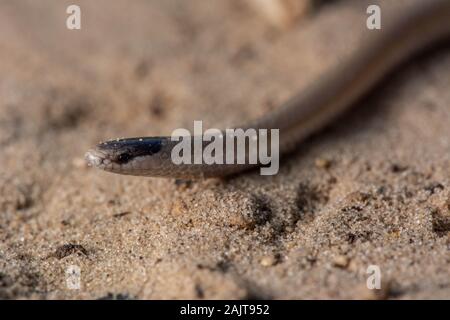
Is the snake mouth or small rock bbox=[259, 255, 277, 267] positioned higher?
the snake mouth

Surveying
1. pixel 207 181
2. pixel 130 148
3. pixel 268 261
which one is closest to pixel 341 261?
pixel 268 261

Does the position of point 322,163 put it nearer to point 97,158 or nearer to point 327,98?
point 327,98

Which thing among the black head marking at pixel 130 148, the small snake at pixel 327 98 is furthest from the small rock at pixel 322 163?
the black head marking at pixel 130 148

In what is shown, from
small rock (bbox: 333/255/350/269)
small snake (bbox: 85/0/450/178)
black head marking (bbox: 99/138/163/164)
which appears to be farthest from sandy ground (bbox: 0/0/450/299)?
black head marking (bbox: 99/138/163/164)

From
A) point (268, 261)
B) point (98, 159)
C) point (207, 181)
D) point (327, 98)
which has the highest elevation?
point (327, 98)

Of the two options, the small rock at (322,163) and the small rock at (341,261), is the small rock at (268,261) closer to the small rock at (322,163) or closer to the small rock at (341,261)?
the small rock at (341,261)

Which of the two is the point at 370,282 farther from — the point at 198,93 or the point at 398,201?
the point at 198,93

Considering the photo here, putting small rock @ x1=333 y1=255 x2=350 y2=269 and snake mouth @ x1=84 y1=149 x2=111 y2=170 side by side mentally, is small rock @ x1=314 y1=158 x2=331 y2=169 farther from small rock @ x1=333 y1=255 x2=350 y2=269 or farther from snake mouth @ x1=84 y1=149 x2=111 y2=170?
snake mouth @ x1=84 y1=149 x2=111 y2=170
